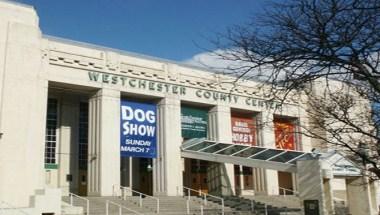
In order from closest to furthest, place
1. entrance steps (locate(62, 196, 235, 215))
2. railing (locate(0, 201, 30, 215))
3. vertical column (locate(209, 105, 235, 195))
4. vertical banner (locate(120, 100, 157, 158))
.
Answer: railing (locate(0, 201, 30, 215)) < entrance steps (locate(62, 196, 235, 215)) < vertical banner (locate(120, 100, 157, 158)) < vertical column (locate(209, 105, 235, 195))

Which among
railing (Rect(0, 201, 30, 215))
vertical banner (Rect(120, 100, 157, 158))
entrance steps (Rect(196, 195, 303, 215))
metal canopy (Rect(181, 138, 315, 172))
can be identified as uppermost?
vertical banner (Rect(120, 100, 157, 158))

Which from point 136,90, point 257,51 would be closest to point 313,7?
point 257,51

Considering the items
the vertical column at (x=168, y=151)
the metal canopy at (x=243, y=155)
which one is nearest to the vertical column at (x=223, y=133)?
the metal canopy at (x=243, y=155)

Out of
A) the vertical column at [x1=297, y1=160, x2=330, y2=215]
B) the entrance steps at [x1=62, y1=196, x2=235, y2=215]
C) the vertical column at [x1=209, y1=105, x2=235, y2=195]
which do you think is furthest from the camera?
the vertical column at [x1=209, y1=105, x2=235, y2=195]

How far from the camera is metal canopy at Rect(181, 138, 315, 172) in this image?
2992cm

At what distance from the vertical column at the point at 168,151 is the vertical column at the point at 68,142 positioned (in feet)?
18.5

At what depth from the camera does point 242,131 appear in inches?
1588

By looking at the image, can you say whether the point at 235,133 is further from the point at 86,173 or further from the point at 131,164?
the point at 86,173

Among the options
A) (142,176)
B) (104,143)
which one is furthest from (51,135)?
(142,176)

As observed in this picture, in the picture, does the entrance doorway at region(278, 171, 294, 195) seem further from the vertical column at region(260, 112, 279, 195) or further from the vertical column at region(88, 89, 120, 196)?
the vertical column at region(88, 89, 120, 196)

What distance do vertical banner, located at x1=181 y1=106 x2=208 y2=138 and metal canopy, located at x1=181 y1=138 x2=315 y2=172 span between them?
3.24 ft

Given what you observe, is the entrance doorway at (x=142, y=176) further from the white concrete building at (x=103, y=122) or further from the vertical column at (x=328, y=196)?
the vertical column at (x=328, y=196)

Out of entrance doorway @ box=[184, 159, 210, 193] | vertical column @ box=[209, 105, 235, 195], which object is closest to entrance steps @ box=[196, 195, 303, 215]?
vertical column @ box=[209, 105, 235, 195]

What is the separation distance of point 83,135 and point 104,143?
359cm
